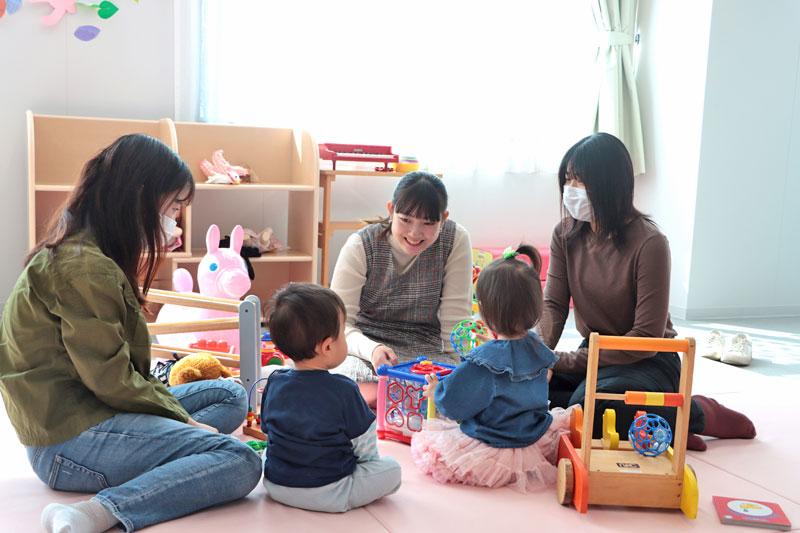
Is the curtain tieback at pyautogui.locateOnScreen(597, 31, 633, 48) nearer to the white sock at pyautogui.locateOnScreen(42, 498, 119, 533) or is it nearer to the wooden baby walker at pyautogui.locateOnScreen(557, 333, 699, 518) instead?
the wooden baby walker at pyautogui.locateOnScreen(557, 333, 699, 518)

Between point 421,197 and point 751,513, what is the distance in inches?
40.2

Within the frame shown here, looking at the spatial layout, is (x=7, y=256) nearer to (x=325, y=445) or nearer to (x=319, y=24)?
(x=319, y=24)

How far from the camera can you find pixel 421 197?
2.13 m

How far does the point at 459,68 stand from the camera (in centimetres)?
411

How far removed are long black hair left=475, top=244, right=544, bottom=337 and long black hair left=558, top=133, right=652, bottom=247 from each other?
13.8 inches

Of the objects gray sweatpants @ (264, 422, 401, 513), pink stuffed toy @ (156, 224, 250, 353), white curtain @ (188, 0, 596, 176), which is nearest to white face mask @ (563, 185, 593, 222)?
gray sweatpants @ (264, 422, 401, 513)

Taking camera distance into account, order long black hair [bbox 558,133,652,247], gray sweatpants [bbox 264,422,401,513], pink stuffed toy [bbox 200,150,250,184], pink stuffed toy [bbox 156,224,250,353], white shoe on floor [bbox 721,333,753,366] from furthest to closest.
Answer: pink stuffed toy [bbox 200,150,250,184]
white shoe on floor [bbox 721,333,753,366]
pink stuffed toy [bbox 156,224,250,353]
long black hair [bbox 558,133,652,247]
gray sweatpants [bbox 264,422,401,513]

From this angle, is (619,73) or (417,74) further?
(619,73)

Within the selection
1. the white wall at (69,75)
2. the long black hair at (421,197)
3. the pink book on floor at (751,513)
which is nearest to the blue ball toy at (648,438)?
the pink book on floor at (751,513)

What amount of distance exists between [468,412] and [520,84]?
2788 mm

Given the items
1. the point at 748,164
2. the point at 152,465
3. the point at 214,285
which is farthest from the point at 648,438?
the point at 748,164

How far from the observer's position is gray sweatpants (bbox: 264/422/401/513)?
1627mm

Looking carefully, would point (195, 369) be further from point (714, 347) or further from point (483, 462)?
point (714, 347)

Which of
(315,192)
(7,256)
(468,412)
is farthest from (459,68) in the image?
(468,412)
